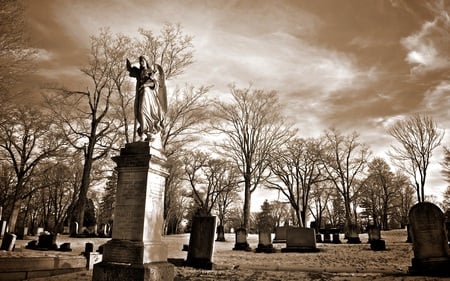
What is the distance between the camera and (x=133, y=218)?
5.42 metres

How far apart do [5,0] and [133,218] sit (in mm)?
12797

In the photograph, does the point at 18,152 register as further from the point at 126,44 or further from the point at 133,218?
the point at 133,218

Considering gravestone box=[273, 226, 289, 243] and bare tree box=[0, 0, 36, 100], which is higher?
bare tree box=[0, 0, 36, 100]

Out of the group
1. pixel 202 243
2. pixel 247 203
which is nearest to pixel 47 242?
pixel 202 243

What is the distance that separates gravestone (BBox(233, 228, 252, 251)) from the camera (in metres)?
18.7

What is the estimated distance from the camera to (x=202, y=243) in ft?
31.9

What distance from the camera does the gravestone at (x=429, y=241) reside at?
761 centimetres

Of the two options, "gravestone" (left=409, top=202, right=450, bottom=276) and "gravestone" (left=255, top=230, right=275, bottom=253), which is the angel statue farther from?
"gravestone" (left=255, top=230, right=275, bottom=253)

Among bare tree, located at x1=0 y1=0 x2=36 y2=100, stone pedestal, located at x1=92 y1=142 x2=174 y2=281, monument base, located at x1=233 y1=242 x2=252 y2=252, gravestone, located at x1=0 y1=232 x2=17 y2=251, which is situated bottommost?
monument base, located at x1=233 y1=242 x2=252 y2=252

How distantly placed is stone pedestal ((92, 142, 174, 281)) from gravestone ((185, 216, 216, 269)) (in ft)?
12.7

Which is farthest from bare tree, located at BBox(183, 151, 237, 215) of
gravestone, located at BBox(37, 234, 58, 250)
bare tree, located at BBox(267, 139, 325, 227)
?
gravestone, located at BBox(37, 234, 58, 250)

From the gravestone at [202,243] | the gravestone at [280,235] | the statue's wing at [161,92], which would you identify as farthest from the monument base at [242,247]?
the statue's wing at [161,92]

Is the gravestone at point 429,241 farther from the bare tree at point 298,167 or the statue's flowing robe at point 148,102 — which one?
the bare tree at point 298,167

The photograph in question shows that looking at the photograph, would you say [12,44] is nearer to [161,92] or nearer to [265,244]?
[161,92]
